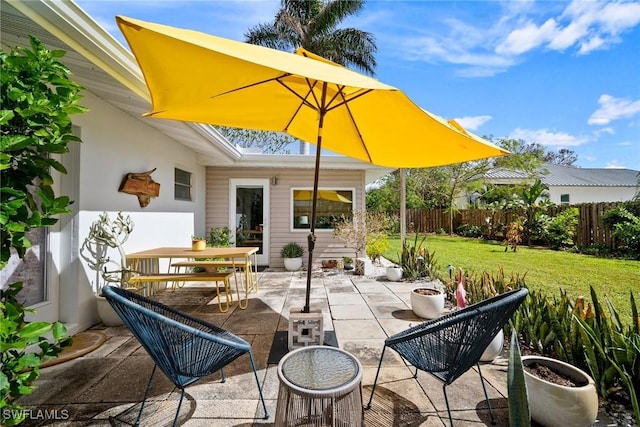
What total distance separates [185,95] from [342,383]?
2393mm

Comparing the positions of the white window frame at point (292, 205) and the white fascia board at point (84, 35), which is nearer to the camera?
the white fascia board at point (84, 35)

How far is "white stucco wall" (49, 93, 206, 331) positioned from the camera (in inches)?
128

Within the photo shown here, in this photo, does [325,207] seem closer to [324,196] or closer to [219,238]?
[324,196]

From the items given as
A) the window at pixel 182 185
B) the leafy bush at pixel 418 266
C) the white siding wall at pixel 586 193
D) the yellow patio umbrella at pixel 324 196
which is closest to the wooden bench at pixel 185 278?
the window at pixel 182 185

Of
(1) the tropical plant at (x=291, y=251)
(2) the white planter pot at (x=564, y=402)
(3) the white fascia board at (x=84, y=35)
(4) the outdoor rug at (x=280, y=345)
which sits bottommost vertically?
(4) the outdoor rug at (x=280, y=345)

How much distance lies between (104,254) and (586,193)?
Answer: 30.2 m

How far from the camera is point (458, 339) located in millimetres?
1782

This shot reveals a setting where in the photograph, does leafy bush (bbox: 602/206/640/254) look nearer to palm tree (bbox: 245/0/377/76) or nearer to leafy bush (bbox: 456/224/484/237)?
leafy bush (bbox: 456/224/484/237)

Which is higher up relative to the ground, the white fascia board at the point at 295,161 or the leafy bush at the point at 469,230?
the white fascia board at the point at 295,161

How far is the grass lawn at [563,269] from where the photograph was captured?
512 cm

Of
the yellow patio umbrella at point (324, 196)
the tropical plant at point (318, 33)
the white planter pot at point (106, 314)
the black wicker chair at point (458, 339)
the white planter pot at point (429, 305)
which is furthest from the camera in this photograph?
the tropical plant at point (318, 33)

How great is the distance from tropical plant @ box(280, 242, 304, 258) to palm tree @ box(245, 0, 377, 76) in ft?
29.0

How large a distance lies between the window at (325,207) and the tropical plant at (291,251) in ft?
1.83

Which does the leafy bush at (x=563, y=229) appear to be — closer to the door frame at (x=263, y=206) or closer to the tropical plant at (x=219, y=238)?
the door frame at (x=263, y=206)
